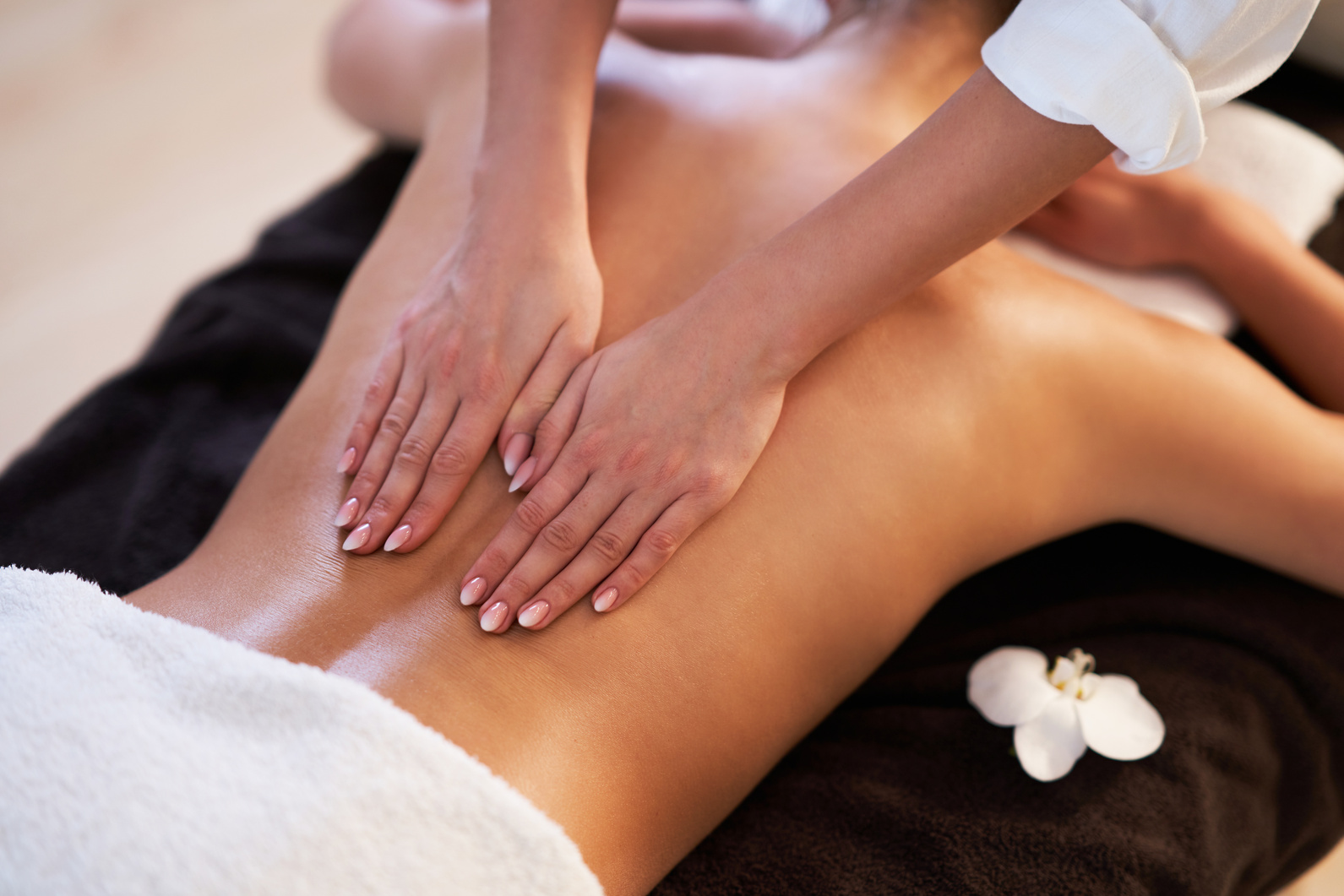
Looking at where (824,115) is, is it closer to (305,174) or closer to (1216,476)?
(1216,476)

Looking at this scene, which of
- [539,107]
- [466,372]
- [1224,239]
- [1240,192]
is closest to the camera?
[466,372]

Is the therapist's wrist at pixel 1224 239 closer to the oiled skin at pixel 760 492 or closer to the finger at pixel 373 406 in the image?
the oiled skin at pixel 760 492

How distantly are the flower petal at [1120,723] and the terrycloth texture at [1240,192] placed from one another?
494mm

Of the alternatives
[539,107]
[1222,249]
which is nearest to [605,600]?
[539,107]

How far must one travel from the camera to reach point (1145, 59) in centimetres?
68

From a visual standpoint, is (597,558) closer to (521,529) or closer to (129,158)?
(521,529)

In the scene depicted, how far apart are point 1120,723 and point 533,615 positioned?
0.59 metres

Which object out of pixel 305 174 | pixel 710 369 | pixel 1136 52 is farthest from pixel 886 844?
pixel 305 174

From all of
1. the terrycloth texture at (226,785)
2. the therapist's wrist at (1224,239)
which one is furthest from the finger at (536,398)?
the therapist's wrist at (1224,239)

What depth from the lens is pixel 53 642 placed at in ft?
2.20

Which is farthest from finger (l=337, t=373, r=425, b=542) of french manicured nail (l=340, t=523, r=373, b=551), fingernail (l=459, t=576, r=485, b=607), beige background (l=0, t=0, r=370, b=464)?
beige background (l=0, t=0, r=370, b=464)

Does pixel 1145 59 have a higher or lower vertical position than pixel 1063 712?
higher

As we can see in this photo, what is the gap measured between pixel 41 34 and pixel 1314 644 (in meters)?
3.12

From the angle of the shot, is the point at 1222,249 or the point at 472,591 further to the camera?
the point at 1222,249
